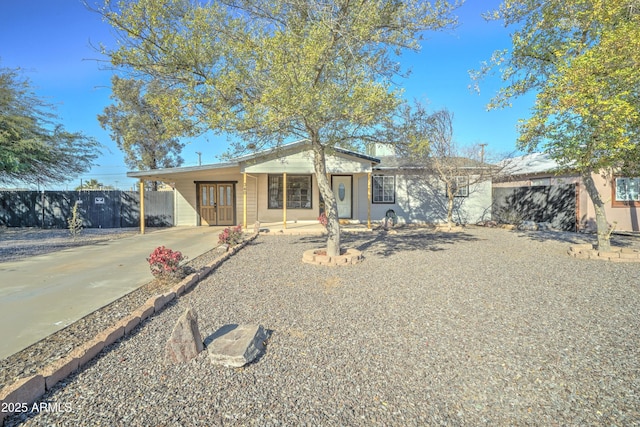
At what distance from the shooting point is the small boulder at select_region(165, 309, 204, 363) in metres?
2.80

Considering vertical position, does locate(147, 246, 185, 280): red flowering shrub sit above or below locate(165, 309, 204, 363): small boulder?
above

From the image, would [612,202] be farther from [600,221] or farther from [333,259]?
[333,259]

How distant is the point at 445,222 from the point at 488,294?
11.6 metres

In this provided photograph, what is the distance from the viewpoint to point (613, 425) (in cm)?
207

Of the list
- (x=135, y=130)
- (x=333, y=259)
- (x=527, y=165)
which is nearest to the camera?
(x=333, y=259)

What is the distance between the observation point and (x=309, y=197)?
14.8 m

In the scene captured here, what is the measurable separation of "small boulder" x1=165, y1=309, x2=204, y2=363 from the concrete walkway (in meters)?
1.59

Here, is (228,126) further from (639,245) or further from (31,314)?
(639,245)

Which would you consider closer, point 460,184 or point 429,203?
point 460,184

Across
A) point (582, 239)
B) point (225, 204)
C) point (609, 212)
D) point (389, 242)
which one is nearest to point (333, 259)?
point (389, 242)

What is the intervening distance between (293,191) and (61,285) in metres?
10.3

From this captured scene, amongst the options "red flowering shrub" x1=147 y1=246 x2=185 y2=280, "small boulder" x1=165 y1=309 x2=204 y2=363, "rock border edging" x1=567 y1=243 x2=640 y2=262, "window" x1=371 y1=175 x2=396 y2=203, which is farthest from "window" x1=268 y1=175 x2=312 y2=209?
"small boulder" x1=165 y1=309 x2=204 y2=363

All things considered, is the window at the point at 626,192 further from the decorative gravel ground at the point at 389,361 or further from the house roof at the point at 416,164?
the decorative gravel ground at the point at 389,361

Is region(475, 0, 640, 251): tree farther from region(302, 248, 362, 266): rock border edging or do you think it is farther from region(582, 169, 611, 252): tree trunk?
region(302, 248, 362, 266): rock border edging
